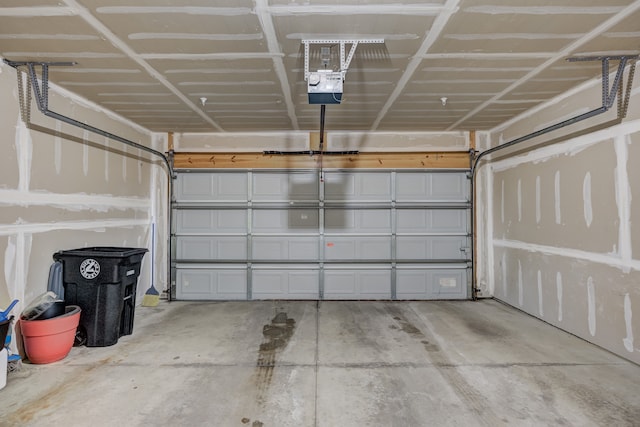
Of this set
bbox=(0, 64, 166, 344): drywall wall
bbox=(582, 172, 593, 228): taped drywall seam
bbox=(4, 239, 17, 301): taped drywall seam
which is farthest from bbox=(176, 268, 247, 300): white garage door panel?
bbox=(582, 172, 593, 228): taped drywall seam

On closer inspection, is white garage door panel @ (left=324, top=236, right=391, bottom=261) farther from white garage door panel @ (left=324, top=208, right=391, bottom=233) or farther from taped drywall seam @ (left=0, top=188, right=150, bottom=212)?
taped drywall seam @ (left=0, top=188, right=150, bottom=212)

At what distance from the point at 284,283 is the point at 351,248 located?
117 centimetres

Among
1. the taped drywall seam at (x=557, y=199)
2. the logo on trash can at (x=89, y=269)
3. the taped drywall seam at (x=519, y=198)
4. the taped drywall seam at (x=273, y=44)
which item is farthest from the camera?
the taped drywall seam at (x=519, y=198)

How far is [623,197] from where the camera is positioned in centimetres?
275

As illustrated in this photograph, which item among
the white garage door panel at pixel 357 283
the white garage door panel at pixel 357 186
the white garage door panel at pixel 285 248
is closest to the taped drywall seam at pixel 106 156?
the white garage door panel at pixel 285 248

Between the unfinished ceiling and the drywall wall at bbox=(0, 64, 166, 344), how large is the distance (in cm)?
41

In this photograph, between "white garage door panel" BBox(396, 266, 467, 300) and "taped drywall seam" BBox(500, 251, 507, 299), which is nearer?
"taped drywall seam" BBox(500, 251, 507, 299)

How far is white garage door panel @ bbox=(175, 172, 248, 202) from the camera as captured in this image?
16.2 feet

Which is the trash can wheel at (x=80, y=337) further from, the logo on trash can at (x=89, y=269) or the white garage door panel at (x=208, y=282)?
the white garage door panel at (x=208, y=282)

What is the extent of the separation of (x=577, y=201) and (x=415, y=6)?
2636 mm

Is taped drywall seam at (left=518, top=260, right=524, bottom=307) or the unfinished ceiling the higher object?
the unfinished ceiling

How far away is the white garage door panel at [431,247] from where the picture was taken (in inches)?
194

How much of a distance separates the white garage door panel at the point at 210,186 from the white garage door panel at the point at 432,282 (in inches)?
109

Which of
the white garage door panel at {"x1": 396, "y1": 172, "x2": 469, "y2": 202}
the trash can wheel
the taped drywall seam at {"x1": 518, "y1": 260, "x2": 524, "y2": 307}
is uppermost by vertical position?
the white garage door panel at {"x1": 396, "y1": 172, "x2": 469, "y2": 202}
